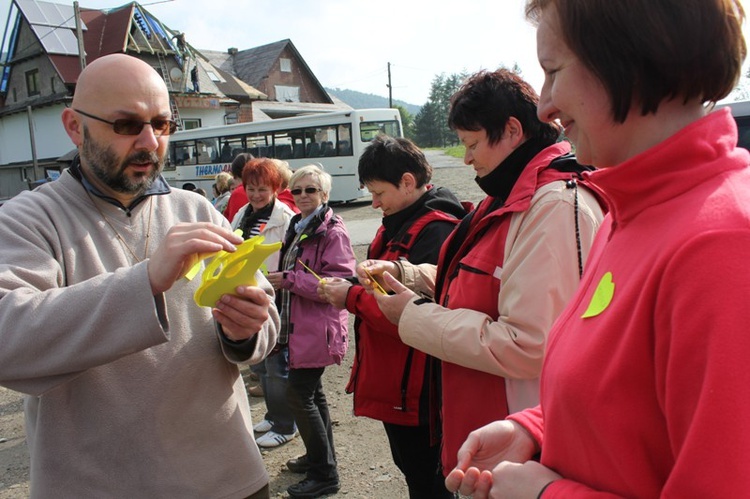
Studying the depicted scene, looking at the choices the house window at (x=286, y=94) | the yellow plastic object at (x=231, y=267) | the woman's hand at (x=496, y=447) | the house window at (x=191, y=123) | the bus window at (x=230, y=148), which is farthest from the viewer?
the house window at (x=286, y=94)

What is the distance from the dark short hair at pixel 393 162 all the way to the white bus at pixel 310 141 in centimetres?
1504

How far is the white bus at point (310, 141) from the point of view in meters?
18.9

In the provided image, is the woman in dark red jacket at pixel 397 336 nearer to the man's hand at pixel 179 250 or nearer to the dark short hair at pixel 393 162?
the dark short hair at pixel 393 162

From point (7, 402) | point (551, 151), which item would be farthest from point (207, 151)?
point (551, 151)

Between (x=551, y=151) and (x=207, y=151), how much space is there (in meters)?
22.0

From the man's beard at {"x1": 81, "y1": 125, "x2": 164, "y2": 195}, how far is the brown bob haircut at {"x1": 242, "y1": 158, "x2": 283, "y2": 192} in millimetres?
2929

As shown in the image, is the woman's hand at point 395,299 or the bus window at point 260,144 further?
the bus window at point 260,144

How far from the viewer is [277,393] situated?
14.1 feet

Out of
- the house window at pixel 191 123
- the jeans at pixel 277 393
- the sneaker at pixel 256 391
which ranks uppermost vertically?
the house window at pixel 191 123

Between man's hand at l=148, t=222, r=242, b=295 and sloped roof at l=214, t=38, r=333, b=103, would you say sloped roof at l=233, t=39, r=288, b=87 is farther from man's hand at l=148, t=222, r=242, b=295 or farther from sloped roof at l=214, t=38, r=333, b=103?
man's hand at l=148, t=222, r=242, b=295

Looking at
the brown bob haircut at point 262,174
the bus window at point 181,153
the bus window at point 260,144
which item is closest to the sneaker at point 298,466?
the brown bob haircut at point 262,174

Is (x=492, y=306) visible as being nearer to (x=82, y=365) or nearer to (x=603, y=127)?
(x=603, y=127)

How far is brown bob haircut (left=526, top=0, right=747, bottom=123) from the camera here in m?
0.93

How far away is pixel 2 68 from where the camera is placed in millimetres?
34656
